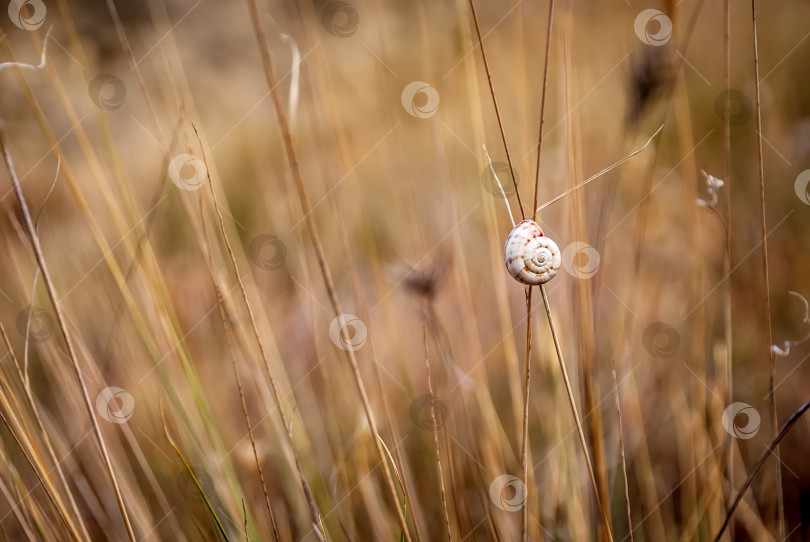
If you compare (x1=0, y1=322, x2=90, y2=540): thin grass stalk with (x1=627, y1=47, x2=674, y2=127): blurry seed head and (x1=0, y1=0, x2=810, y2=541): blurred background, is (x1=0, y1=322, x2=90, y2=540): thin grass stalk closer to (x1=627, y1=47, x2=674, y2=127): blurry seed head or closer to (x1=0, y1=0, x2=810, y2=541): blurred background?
(x1=0, y1=0, x2=810, y2=541): blurred background

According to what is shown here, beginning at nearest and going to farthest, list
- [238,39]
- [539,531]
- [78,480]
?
[539,531] → [78,480] → [238,39]

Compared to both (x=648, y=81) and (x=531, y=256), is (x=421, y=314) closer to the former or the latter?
(x=531, y=256)

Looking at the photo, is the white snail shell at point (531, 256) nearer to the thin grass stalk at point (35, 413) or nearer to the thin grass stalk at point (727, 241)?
the thin grass stalk at point (727, 241)

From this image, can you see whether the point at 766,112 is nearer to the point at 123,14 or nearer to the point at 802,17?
the point at 802,17

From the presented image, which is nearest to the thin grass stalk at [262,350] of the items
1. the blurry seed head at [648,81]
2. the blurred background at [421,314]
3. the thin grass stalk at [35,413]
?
the blurred background at [421,314]

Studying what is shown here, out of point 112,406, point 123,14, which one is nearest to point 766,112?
point 112,406

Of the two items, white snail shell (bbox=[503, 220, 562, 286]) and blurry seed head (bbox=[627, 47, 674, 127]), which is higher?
blurry seed head (bbox=[627, 47, 674, 127])

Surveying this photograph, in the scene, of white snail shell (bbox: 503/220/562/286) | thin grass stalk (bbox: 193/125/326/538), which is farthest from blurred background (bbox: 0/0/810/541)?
white snail shell (bbox: 503/220/562/286)
